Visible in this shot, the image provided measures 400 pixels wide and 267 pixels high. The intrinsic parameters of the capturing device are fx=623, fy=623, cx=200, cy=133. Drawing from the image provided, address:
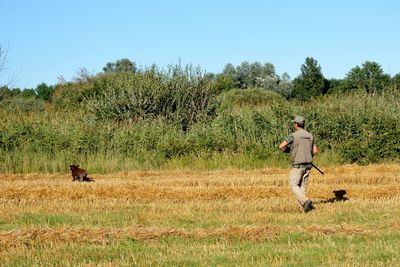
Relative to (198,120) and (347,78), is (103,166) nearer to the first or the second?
(198,120)

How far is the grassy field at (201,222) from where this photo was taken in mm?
8367

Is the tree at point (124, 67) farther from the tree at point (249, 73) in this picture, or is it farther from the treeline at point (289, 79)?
the tree at point (249, 73)

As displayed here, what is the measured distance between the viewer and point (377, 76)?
6512cm

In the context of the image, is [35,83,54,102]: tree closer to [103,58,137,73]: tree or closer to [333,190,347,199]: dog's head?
[103,58,137,73]: tree

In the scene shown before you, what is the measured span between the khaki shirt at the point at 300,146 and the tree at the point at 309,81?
51.7 metres

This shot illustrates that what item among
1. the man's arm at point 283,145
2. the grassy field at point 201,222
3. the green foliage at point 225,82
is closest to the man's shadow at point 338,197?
the grassy field at point 201,222

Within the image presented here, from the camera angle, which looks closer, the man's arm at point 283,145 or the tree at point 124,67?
the man's arm at point 283,145

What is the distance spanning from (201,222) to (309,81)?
57054 millimetres

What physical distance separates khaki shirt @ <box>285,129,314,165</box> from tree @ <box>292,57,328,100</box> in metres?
51.7

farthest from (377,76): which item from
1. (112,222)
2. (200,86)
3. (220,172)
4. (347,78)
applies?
(112,222)

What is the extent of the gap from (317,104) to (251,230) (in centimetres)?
1673

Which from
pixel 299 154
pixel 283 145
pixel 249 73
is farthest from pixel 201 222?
pixel 249 73

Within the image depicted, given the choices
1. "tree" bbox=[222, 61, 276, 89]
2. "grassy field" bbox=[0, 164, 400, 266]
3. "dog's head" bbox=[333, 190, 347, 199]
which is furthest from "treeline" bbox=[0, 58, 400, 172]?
"tree" bbox=[222, 61, 276, 89]

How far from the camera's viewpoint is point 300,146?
13.5m
